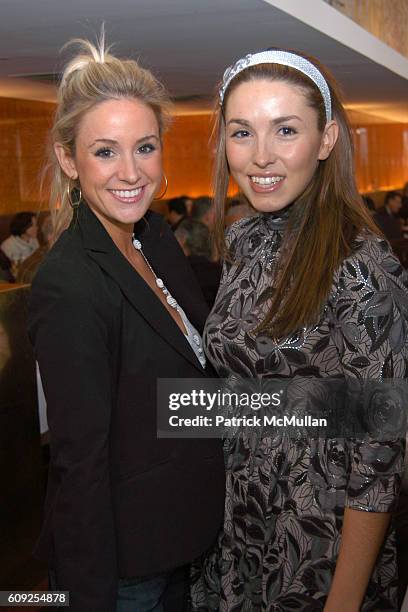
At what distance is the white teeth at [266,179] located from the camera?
1.46 meters

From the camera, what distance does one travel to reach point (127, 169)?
1.46 meters

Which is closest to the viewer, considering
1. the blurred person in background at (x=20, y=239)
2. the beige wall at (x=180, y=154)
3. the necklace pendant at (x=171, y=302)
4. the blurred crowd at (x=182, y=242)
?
the necklace pendant at (x=171, y=302)

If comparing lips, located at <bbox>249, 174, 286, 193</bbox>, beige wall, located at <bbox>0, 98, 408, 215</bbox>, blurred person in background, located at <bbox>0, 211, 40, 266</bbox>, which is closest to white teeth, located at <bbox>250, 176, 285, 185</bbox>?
lips, located at <bbox>249, 174, 286, 193</bbox>

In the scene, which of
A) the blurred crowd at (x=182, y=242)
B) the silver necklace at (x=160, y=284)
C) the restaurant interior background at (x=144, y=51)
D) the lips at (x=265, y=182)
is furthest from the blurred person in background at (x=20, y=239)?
the lips at (x=265, y=182)

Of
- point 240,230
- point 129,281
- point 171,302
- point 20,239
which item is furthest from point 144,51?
point 20,239

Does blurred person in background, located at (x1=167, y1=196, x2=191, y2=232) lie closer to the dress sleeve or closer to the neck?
the neck

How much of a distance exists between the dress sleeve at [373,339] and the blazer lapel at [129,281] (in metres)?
0.30

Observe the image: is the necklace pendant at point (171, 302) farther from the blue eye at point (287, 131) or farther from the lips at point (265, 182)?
the blue eye at point (287, 131)

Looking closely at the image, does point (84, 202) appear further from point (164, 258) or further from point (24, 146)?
point (24, 146)

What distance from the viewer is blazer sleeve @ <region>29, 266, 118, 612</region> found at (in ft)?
4.20

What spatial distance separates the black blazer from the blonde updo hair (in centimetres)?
16

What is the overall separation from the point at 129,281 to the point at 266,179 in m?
0.33

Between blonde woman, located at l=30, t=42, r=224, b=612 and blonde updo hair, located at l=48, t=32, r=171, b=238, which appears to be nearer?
blonde woman, located at l=30, t=42, r=224, b=612

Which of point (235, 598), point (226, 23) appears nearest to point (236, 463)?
point (235, 598)
